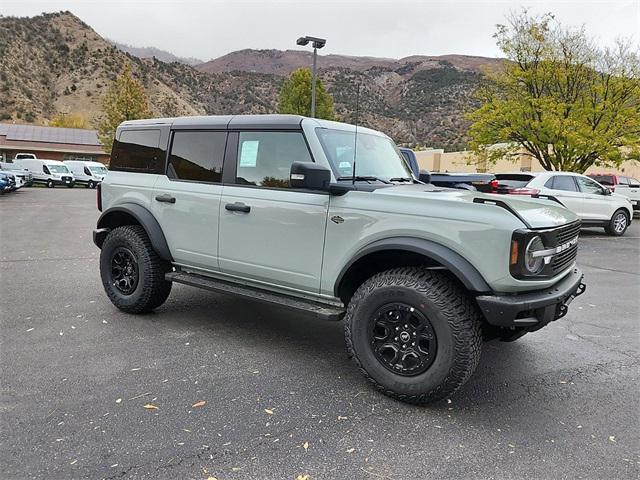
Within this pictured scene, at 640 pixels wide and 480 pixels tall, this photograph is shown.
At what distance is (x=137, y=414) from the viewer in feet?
10.0

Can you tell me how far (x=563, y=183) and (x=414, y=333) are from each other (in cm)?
1140

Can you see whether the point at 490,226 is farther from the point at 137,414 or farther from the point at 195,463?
the point at 137,414

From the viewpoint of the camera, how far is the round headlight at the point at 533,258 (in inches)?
117

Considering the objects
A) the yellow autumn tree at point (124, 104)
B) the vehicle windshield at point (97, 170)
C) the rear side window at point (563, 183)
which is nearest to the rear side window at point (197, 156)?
the rear side window at point (563, 183)

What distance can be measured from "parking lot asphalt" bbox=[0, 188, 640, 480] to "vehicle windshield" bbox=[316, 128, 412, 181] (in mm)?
1602

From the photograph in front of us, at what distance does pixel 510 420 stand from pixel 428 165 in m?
40.0

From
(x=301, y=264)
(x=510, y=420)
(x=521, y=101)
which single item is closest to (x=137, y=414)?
(x=301, y=264)

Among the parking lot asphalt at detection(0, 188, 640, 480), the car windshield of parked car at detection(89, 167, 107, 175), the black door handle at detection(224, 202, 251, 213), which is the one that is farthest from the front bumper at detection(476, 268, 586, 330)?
the car windshield of parked car at detection(89, 167, 107, 175)

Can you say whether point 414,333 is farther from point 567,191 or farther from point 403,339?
point 567,191

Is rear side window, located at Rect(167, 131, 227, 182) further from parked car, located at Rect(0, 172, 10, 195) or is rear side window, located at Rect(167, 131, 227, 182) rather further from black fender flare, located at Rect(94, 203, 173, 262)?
parked car, located at Rect(0, 172, 10, 195)

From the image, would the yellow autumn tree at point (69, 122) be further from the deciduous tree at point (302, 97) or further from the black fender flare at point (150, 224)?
the black fender flare at point (150, 224)

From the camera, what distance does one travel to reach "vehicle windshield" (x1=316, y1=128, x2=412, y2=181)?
3938mm

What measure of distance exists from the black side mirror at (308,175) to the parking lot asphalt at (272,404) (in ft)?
4.82

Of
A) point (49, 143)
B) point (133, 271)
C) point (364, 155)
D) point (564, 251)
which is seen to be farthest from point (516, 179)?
point (49, 143)
